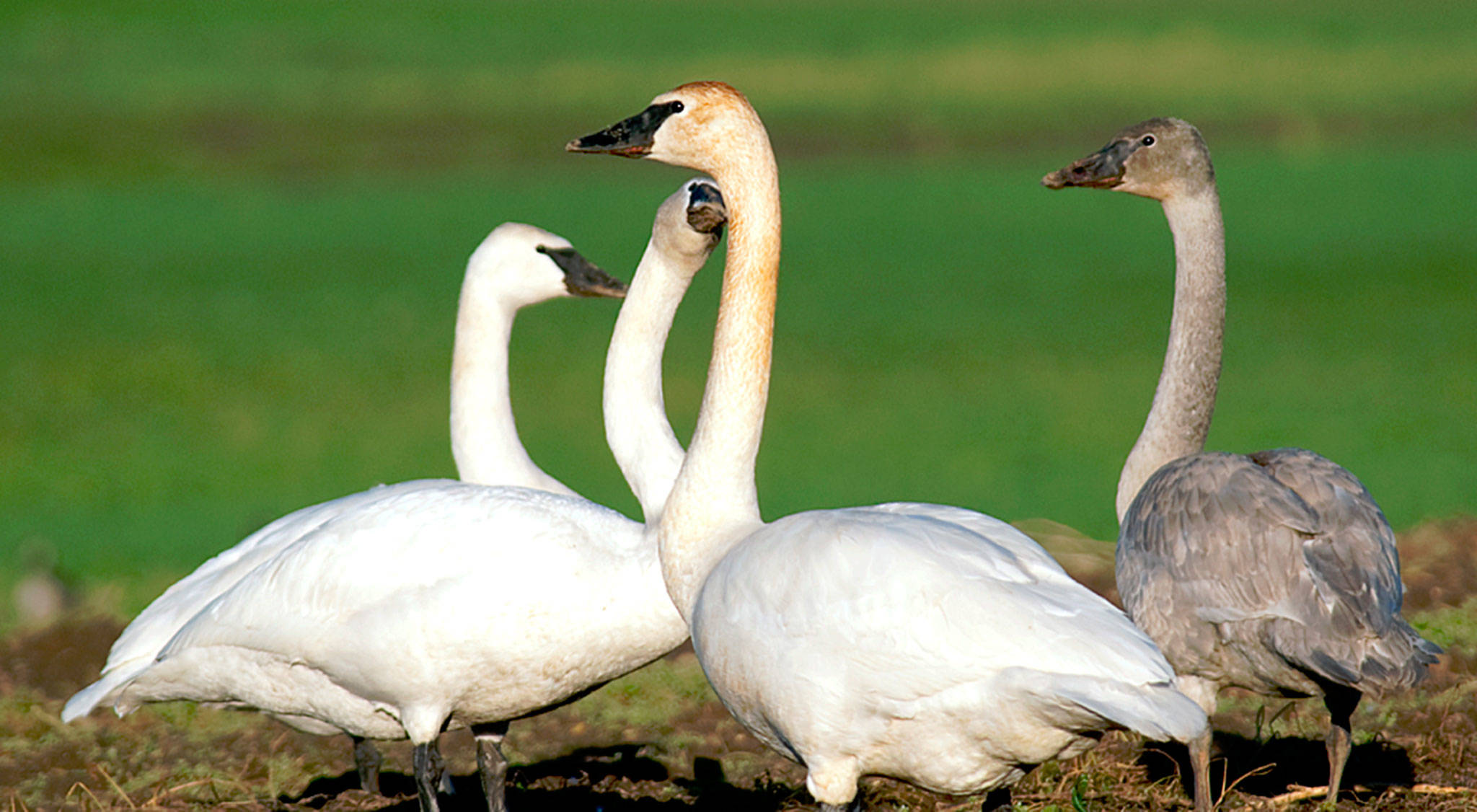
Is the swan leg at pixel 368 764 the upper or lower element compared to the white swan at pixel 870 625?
lower

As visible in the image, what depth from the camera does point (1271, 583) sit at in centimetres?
489

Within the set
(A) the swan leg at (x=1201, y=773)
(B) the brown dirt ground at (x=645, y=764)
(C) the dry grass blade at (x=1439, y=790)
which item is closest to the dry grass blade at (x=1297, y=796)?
(B) the brown dirt ground at (x=645, y=764)

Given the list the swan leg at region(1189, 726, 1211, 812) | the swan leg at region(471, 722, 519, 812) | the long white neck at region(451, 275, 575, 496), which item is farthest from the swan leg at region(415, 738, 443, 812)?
the swan leg at region(1189, 726, 1211, 812)

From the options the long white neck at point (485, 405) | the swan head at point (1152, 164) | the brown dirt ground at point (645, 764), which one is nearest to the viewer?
the brown dirt ground at point (645, 764)

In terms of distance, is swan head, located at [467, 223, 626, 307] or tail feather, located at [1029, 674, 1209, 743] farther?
swan head, located at [467, 223, 626, 307]

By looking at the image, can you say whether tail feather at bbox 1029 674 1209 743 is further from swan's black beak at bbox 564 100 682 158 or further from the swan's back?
the swan's back

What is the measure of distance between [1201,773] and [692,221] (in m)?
2.41

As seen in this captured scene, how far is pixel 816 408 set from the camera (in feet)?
52.8

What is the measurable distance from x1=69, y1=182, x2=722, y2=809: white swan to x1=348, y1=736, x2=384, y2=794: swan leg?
0.49 m

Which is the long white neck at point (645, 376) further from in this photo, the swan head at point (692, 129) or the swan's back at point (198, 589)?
the swan head at point (692, 129)

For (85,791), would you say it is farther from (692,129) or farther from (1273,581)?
(1273,581)

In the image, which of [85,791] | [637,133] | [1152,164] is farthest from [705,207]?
[85,791]

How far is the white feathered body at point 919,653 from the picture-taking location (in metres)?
4.05

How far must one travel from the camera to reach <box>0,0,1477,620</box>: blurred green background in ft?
45.6
